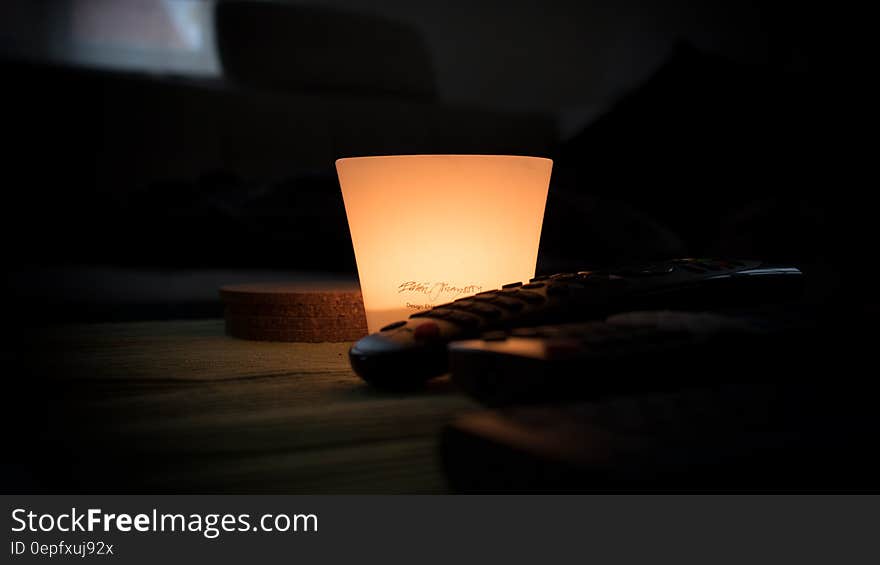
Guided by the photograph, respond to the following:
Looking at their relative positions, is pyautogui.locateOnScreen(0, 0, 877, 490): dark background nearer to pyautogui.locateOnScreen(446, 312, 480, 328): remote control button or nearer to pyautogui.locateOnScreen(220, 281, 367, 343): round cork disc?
pyautogui.locateOnScreen(220, 281, 367, 343): round cork disc

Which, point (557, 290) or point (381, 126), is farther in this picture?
point (381, 126)

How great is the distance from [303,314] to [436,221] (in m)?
0.18

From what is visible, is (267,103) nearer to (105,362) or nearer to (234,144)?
(234,144)

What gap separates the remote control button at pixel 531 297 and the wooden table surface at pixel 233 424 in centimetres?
7

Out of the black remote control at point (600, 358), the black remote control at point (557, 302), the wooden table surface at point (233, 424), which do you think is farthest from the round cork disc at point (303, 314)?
the black remote control at point (600, 358)

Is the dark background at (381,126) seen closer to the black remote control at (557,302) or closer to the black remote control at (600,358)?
the black remote control at (557,302)

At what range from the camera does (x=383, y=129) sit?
1.67m

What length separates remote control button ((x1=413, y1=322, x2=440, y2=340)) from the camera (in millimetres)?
437

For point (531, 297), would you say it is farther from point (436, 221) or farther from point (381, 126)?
point (381, 126)

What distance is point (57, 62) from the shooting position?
151 cm

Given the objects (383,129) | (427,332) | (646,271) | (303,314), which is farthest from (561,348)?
(383,129)

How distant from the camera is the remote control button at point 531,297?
474 mm
